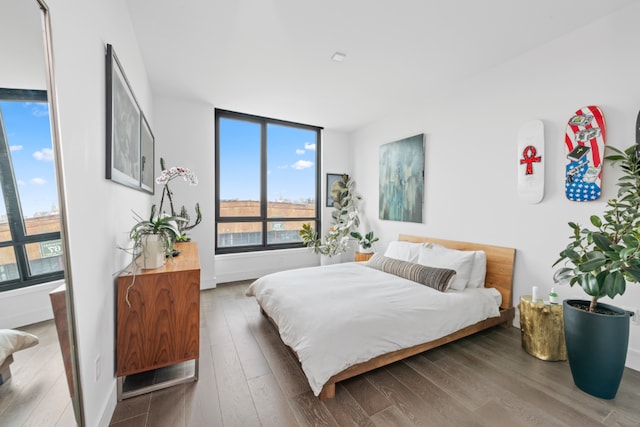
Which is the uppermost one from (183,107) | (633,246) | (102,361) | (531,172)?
(183,107)

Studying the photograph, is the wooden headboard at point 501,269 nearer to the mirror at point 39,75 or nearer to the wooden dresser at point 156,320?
the wooden dresser at point 156,320

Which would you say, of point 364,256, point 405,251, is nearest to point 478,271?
point 405,251

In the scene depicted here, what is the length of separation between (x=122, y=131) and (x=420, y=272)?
282 centimetres

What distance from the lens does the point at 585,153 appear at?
7.07 ft

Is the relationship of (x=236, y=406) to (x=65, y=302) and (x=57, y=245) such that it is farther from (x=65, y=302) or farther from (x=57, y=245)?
(x=57, y=245)

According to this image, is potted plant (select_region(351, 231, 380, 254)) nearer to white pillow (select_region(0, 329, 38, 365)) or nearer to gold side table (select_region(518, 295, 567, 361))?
gold side table (select_region(518, 295, 567, 361))

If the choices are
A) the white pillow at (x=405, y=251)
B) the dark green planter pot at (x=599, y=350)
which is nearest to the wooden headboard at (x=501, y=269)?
the white pillow at (x=405, y=251)

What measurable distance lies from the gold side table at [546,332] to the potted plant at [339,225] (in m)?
2.81

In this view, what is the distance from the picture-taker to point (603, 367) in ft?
5.51

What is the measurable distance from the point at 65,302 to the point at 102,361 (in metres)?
0.72

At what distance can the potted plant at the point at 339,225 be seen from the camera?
4.66 m

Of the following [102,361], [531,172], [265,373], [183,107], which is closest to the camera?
[102,361]

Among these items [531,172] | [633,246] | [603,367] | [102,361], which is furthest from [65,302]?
[531,172]

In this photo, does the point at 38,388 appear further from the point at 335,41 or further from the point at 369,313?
the point at 335,41
